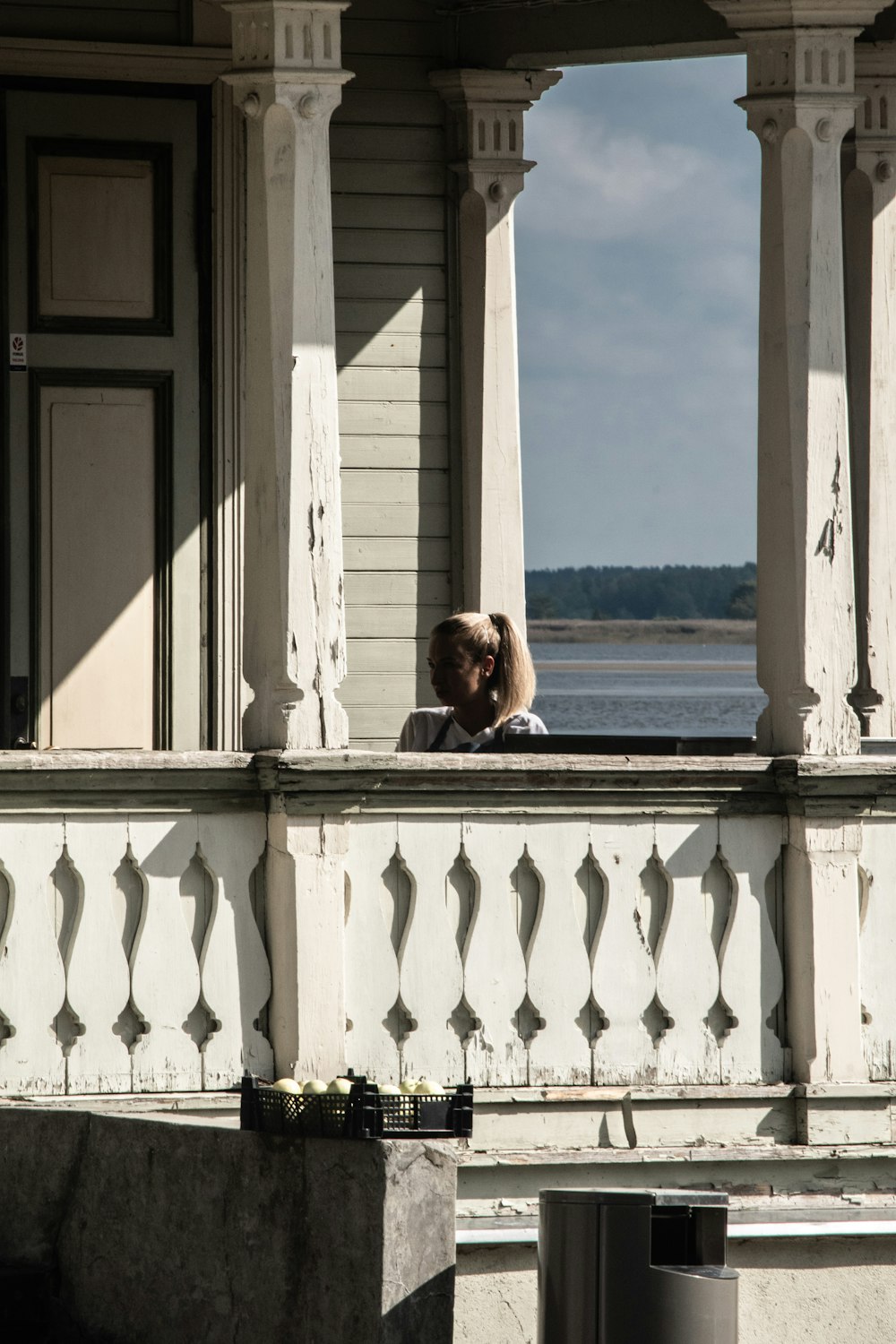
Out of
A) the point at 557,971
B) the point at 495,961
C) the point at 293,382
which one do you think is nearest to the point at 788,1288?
the point at 557,971

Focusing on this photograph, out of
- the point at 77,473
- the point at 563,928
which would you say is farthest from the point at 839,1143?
the point at 77,473

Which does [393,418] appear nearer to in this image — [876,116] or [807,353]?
[876,116]

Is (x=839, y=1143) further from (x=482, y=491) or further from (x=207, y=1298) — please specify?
(x=482, y=491)

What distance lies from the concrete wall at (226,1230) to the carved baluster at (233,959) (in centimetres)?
53

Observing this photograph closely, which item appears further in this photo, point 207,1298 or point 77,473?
point 77,473

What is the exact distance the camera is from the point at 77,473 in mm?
7652

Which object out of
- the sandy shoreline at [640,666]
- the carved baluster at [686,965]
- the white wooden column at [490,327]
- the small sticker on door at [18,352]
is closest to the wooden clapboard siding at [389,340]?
the white wooden column at [490,327]

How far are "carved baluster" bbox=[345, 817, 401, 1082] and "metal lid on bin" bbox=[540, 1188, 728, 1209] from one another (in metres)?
1.13

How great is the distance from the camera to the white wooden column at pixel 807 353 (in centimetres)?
606

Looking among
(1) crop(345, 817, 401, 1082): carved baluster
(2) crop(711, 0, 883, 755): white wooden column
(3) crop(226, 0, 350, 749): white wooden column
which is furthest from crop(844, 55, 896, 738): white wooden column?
(3) crop(226, 0, 350, 749): white wooden column

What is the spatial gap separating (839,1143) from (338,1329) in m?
1.83

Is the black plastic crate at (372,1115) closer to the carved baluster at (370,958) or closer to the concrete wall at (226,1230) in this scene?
the concrete wall at (226,1230)

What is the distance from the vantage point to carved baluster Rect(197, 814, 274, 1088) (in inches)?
226

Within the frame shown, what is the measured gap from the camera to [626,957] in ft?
19.6
